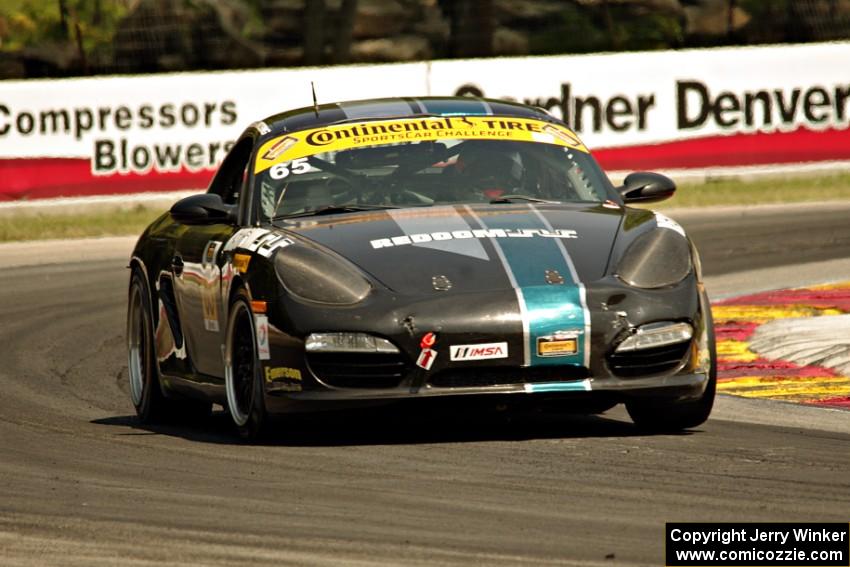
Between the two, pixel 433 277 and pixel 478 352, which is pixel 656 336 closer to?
pixel 478 352

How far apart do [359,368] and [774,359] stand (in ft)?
11.4

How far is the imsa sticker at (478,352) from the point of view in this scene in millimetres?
7168

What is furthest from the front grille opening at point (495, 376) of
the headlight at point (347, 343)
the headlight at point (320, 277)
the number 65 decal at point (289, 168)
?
the number 65 decal at point (289, 168)

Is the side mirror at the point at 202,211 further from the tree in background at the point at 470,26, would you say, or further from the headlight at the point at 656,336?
the tree in background at the point at 470,26

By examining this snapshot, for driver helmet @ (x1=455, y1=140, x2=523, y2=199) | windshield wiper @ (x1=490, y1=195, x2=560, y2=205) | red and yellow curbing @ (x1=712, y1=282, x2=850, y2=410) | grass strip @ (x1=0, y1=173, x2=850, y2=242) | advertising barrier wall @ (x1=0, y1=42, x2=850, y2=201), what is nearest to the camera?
windshield wiper @ (x1=490, y1=195, x2=560, y2=205)

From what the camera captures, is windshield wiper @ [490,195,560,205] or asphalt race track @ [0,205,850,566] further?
windshield wiper @ [490,195,560,205]

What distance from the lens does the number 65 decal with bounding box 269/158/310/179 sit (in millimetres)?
8484

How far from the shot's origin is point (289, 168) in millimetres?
8516

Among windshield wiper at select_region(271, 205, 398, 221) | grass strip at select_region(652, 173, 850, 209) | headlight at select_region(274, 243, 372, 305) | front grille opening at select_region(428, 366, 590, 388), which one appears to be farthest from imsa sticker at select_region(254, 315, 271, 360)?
grass strip at select_region(652, 173, 850, 209)

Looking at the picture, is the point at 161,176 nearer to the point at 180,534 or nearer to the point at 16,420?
the point at 16,420

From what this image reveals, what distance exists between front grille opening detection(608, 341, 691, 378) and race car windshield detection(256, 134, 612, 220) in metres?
1.17

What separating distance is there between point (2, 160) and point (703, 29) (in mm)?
8386

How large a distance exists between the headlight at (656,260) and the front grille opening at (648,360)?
0.25 meters

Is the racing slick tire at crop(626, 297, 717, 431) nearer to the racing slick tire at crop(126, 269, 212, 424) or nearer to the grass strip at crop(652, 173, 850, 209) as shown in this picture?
the racing slick tire at crop(126, 269, 212, 424)
